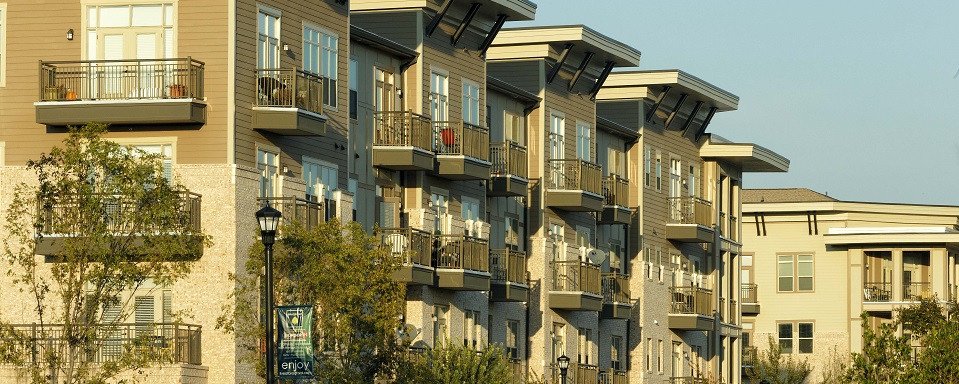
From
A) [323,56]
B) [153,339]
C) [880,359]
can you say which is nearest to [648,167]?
[323,56]

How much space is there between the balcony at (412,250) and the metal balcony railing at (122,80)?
7978 mm

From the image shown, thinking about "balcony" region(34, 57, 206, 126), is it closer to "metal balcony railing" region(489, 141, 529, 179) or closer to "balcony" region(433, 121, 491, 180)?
"balcony" region(433, 121, 491, 180)

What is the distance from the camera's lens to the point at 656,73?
231ft

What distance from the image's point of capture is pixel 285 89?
A: 4450 centimetres

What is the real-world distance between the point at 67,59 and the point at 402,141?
33.6ft

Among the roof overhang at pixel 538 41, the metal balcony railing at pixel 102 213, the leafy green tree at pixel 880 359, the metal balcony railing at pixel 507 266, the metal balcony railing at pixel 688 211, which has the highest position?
the roof overhang at pixel 538 41

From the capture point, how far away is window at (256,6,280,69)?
146 feet

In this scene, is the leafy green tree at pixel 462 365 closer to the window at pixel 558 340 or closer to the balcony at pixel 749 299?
the window at pixel 558 340

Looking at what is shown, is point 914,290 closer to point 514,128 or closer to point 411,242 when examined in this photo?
point 514,128

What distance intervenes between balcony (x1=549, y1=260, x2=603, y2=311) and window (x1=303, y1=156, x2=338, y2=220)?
1532 cm

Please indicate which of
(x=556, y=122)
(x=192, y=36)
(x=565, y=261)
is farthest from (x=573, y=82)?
(x=192, y=36)

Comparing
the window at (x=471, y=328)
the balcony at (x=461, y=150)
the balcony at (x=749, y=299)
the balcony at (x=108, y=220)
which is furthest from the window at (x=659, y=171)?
the balcony at (x=108, y=220)

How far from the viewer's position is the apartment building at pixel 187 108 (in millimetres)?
42344

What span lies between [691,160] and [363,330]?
36506 mm
